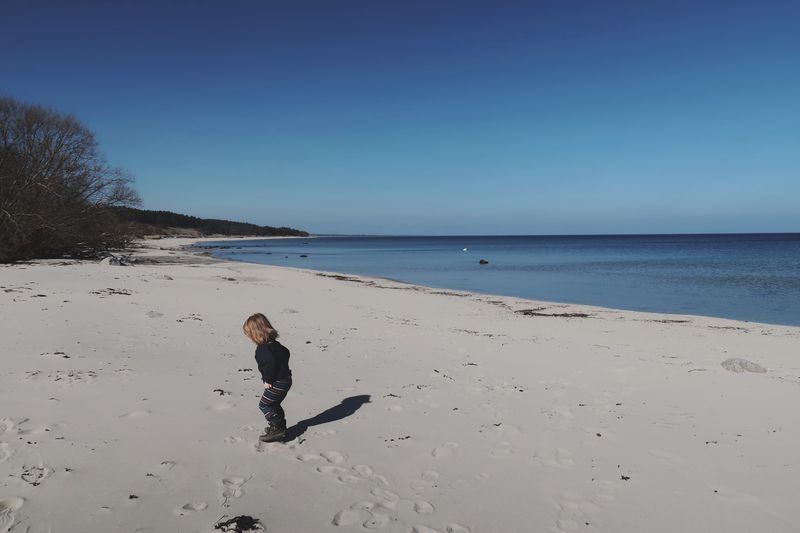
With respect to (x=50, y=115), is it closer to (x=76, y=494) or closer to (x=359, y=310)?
(x=359, y=310)

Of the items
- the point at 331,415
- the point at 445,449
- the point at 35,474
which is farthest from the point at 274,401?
the point at 35,474

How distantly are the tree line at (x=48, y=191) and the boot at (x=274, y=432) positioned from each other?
27.4 metres

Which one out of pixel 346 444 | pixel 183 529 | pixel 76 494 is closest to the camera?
pixel 183 529

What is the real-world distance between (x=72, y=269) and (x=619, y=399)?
22.4 m

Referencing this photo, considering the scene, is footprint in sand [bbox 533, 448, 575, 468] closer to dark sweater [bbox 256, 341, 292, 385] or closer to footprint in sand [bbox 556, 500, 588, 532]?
footprint in sand [bbox 556, 500, 588, 532]

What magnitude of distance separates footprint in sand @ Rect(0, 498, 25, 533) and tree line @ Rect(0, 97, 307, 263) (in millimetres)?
27508

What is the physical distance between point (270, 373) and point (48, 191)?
30.1 metres

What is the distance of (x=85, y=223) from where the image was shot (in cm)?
3075

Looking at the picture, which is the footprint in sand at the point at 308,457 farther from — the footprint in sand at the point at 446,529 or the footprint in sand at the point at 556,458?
the footprint in sand at the point at 556,458

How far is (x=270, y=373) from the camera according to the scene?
195 inches

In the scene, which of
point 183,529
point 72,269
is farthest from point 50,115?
point 183,529

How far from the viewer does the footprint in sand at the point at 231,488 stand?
3.88 metres

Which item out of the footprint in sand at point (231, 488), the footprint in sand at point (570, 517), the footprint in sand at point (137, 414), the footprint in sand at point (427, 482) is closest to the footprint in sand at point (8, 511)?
the footprint in sand at point (231, 488)

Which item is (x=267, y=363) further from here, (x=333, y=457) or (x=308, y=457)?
(x=333, y=457)
